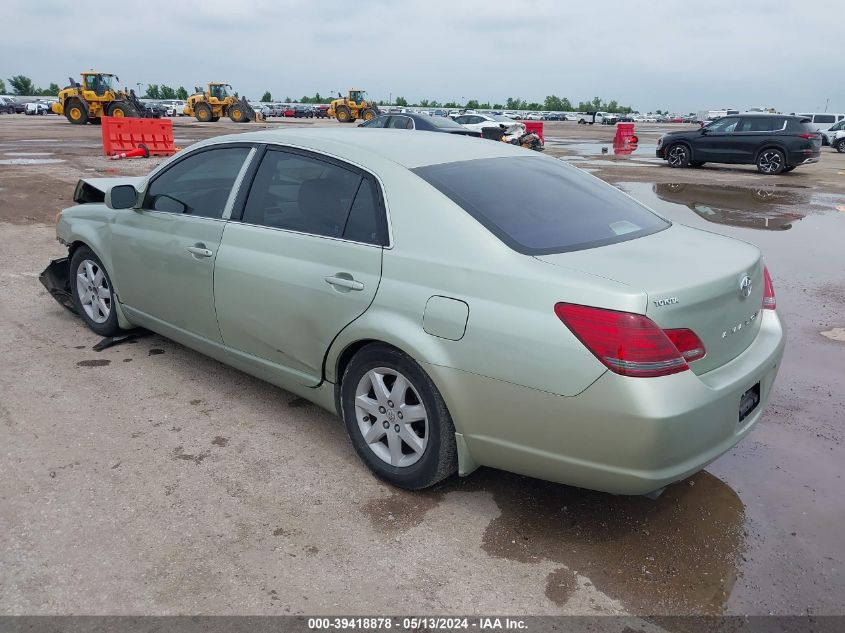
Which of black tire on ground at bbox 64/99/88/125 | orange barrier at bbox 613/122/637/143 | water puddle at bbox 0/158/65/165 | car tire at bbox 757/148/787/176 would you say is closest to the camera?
water puddle at bbox 0/158/65/165

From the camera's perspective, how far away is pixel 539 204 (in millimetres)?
3354

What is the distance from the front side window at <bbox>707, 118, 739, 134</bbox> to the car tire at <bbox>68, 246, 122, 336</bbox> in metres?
19.1

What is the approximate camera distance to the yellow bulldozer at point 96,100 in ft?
112

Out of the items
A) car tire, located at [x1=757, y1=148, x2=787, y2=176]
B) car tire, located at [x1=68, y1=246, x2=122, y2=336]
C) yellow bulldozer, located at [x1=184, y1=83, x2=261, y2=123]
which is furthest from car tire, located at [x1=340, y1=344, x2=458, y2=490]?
yellow bulldozer, located at [x1=184, y1=83, x2=261, y2=123]

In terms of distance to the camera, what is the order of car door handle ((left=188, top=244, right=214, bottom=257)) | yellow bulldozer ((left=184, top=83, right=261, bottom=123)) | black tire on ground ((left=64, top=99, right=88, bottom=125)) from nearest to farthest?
car door handle ((left=188, top=244, right=214, bottom=257)), black tire on ground ((left=64, top=99, right=88, bottom=125)), yellow bulldozer ((left=184, top=83, right=261, bottom=123))

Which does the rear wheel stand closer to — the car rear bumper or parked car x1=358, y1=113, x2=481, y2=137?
parked car x1=358, y1=113, x2=481, y2=137

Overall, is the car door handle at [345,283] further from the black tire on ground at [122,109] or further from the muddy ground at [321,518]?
the black tire on ground at [122,109]

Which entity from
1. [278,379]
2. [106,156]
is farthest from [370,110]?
[278,379]

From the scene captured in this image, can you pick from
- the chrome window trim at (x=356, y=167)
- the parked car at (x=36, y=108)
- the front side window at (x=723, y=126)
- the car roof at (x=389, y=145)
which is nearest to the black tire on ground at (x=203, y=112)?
the parked car at (x=36, y=108)

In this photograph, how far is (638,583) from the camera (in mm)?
2693

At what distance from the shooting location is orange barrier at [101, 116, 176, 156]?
18297 millimetres

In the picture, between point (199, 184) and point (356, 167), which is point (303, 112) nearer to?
point (199, 184)

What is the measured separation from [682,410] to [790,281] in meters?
5.47

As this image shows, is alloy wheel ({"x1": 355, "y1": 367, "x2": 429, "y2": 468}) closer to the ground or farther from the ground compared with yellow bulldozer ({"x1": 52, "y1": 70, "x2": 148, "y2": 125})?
closer to the ground
